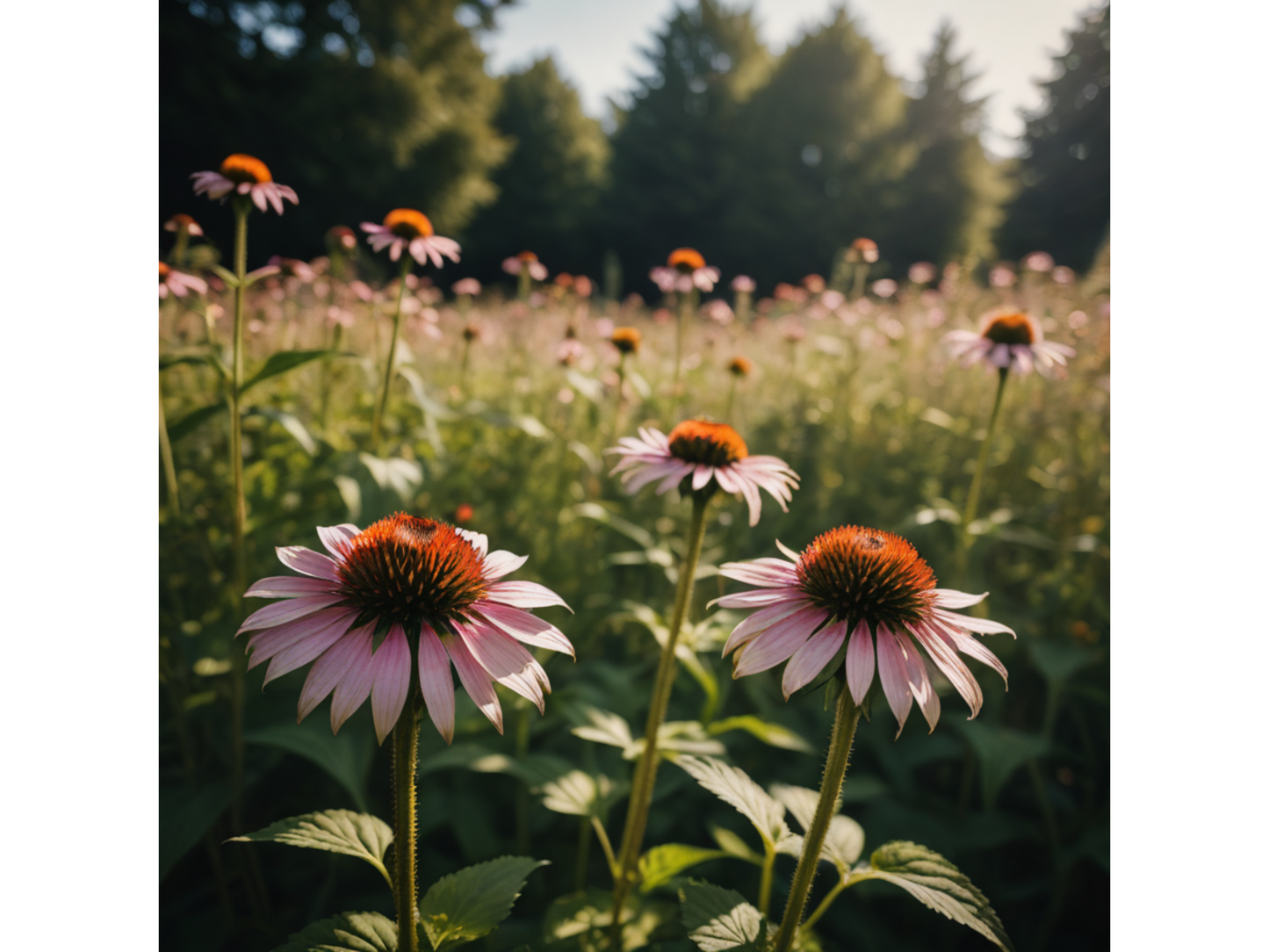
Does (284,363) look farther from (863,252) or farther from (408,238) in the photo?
(863,252)

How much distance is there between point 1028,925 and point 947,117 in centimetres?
1371

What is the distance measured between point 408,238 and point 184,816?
1.10m

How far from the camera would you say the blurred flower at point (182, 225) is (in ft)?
4.03

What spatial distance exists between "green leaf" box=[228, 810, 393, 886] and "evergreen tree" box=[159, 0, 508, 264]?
3.74 feet

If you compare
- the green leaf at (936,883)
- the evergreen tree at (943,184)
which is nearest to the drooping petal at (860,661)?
the green leaf at (936,883)

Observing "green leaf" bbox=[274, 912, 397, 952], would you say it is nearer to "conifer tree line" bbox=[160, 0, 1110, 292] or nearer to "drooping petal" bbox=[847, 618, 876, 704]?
"drooping petal" bbox=[847, 618, 876, 704]

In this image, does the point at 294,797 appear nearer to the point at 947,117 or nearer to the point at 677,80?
the point at 677,80

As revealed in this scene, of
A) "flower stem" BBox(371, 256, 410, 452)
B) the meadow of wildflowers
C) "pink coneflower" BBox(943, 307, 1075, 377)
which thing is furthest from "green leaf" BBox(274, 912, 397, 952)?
"pink coneflower" BBox(943, 307, 1075, 377)

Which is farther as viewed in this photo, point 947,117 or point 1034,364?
point 947,117

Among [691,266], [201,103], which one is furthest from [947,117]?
[201,103]

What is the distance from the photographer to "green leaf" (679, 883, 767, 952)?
2.15 feet

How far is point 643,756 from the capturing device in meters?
0.98

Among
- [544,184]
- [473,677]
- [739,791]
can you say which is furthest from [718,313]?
[544,184]

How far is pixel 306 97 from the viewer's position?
249 centimetres
